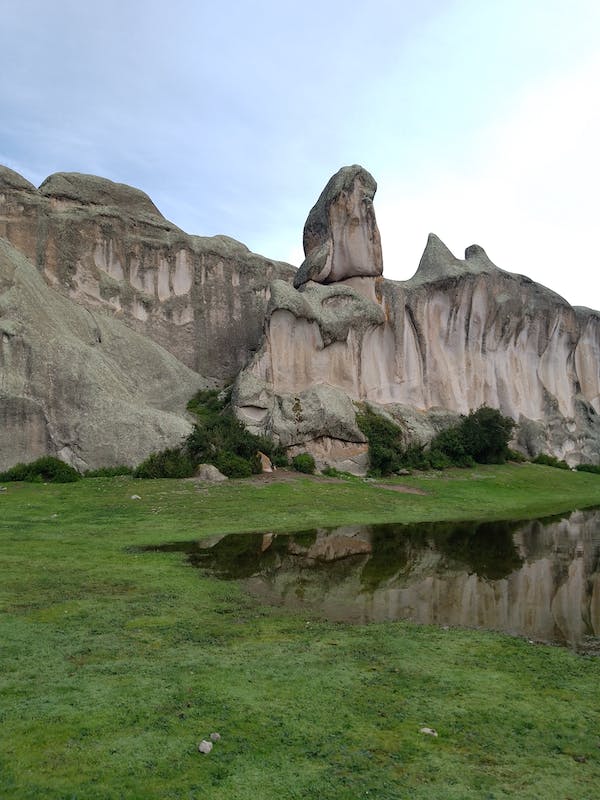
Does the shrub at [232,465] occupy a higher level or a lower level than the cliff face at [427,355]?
lower

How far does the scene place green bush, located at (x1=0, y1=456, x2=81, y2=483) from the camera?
75.6ft

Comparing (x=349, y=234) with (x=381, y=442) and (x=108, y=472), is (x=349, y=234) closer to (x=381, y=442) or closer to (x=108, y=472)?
(x=381, y=442)

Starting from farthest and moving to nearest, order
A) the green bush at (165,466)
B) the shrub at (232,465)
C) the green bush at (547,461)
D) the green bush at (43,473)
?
the green bush at (547,461) < the shrub at (232,465) < the green bush at (165,466) < the green bush at (43,473)

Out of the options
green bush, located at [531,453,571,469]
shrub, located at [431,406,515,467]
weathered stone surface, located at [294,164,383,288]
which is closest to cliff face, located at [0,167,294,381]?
weathered stone surface, located at [294,164,383,288]

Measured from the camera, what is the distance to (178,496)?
68.3 ft

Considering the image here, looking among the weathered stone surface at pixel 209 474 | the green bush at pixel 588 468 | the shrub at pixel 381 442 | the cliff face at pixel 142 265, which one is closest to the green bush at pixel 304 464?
the shrub at pixel 381 442

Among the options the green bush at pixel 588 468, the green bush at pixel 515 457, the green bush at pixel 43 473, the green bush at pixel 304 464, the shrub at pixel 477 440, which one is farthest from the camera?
the green bush at pixel 588 468

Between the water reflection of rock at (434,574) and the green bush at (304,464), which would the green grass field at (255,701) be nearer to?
the water reflection of rock at (434,574)

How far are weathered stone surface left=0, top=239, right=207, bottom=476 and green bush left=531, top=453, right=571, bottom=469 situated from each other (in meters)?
23.9

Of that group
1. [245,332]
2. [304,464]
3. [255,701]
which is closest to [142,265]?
[245,332]

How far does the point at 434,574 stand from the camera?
12523 millimetres

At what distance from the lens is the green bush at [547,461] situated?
41562 mm

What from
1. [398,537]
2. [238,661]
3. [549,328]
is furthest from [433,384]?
[238,661]

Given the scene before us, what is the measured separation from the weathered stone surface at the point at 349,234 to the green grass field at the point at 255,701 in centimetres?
2864
